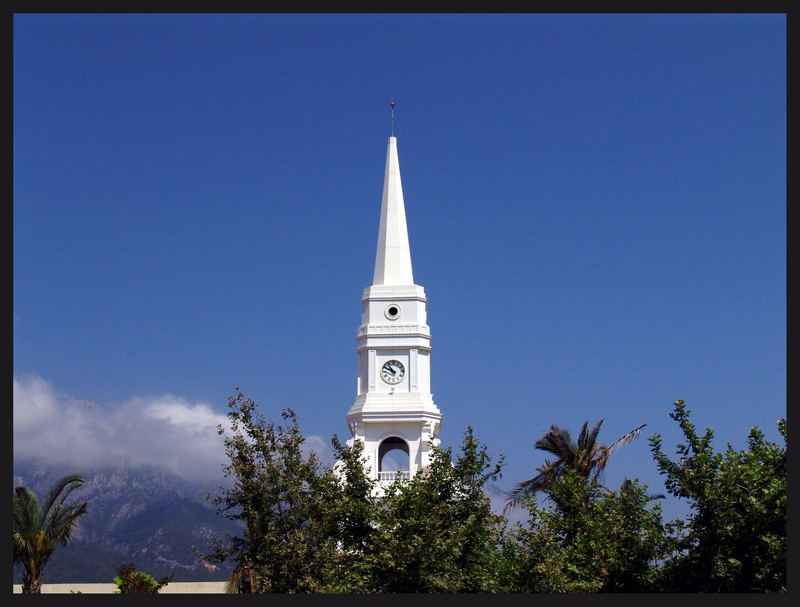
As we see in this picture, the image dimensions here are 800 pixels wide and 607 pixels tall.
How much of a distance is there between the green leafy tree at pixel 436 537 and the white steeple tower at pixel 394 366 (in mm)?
21741

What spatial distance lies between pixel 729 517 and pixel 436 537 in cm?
875

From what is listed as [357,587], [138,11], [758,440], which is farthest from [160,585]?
[138,11]

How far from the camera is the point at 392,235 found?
66.9 meters

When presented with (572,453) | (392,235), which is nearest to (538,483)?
(572,453)

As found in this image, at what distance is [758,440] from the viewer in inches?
1423

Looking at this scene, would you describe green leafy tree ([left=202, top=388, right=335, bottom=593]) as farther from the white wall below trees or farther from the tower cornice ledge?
the tower cornice ledge

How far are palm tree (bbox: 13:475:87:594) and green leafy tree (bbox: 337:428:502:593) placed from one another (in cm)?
1569

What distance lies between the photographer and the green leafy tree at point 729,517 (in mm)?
32125

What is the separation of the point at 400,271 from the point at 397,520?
105 ft

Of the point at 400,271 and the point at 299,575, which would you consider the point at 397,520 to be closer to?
the point at 299,575

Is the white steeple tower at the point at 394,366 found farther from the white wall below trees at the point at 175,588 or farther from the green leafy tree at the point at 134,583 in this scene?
the green leafy tree at the point at 134,583

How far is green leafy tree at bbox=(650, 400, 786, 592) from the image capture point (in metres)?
32.1

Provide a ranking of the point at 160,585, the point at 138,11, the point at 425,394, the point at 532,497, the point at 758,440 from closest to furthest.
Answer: the point at 138,11 < the point at 758,440 < the point at 532,497 < the point at 160,585 < the point at 425,394

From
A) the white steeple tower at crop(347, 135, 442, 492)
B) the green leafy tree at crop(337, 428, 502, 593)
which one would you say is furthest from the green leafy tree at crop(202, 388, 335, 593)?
the white steeple tower at crop(347, 135, 442, 492)
